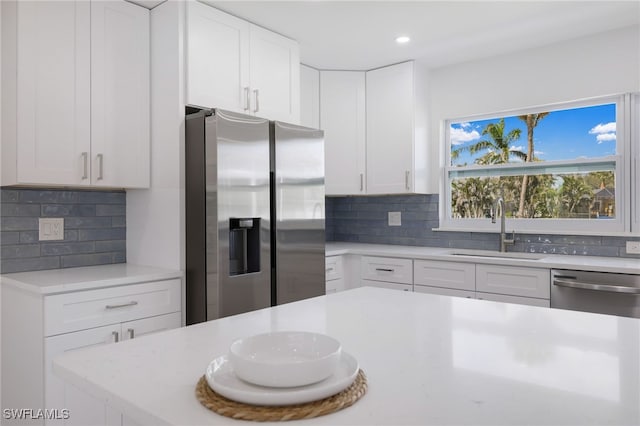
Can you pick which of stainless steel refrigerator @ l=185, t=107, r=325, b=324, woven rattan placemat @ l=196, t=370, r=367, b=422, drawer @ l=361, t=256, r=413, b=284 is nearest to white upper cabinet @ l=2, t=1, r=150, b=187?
stainless steel refrigerator @ l=185, t=107, r=325, b=324

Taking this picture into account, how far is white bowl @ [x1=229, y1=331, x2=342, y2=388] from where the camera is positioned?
2.51 ft

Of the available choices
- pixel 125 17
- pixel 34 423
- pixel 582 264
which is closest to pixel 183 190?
pixel 125 17

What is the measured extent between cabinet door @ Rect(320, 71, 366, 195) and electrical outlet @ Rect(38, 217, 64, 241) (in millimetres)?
2011

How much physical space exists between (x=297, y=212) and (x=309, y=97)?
4.35 ft

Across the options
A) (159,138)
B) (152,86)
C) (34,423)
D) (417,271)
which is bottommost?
(34,423)

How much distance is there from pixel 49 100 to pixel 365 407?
89.7 inches

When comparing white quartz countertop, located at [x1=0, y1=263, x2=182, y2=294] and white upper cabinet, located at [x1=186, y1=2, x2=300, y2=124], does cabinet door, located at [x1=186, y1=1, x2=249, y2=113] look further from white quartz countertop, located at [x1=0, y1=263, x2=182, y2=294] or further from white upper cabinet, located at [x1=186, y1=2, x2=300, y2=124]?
white quartz countertop, located at [x1=0, y1=263, x2=182, y2=294]

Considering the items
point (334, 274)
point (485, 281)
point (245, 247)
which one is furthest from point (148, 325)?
point (485, 281)

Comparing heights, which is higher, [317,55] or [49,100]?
[317,55]

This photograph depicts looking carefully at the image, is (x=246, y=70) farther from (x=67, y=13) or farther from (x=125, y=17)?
(x=67, y=13)

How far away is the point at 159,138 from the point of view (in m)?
2.67

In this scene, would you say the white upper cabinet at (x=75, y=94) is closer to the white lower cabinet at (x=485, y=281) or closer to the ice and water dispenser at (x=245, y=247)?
the ice and water dispenser at (x=245, y=247)

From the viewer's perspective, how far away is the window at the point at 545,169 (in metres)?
3.19

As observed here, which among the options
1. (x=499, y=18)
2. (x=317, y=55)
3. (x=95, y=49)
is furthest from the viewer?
(x=317, y=55)
